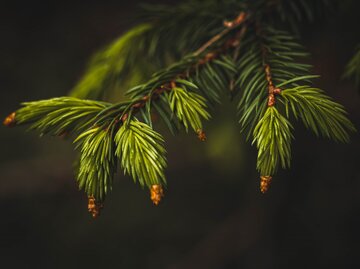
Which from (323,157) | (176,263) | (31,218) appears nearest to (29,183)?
(31,218)

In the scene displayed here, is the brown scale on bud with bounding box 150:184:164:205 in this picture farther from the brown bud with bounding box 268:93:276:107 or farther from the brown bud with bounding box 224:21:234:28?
the brown bud with bounding box 224:21:234:28

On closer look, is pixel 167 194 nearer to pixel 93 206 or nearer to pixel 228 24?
pixel 228 24

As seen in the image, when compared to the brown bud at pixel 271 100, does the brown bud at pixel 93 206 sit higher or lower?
lower

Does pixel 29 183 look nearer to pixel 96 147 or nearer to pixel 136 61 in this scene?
pixel 136 61

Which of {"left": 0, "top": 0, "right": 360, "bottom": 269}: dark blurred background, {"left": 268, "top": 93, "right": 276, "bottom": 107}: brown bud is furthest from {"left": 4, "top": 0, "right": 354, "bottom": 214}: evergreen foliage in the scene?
{"left": 0, "top": 0, "right": 360, "bottom": 269}: dark blurred background

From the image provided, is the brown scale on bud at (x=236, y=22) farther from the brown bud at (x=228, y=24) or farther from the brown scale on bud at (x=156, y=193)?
the brown scale on bud at (x=156, y=193)

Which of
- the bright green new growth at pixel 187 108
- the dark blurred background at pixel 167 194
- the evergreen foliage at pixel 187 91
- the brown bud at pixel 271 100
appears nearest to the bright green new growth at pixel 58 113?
the evergreen foliage at pixel 187 91
